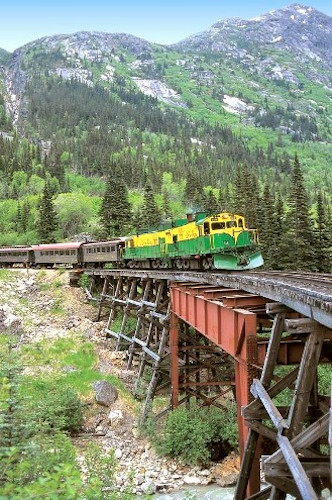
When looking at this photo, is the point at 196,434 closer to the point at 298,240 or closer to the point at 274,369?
the point at 274,369

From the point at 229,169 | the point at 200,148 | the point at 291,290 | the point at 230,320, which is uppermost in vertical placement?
the point at 200,148

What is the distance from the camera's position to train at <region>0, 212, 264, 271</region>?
23.5 metres

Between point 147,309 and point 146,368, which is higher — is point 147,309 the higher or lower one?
the higher one

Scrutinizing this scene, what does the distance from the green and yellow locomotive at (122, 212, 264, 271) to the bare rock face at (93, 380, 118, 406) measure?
7.33 meters

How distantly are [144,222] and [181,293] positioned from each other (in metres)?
46.5

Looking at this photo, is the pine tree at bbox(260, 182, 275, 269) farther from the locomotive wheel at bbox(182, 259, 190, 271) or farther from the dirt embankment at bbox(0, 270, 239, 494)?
the dirt embankment at bbox(0, 270, 239, 494)

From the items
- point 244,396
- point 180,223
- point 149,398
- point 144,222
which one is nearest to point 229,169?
point 144,222

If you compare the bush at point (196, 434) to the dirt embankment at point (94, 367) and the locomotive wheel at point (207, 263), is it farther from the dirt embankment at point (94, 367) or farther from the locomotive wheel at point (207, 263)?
the locomotive wheel at point (207, 263)

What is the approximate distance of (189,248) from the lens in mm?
25312

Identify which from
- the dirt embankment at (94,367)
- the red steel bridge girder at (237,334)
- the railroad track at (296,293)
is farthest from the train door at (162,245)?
the red steel bridge girder at (237,334)

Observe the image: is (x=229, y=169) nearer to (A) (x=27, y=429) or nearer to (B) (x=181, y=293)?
(B) (x=181, y=293)

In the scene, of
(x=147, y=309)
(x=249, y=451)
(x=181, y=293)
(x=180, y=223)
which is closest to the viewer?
(x=249, y=451)

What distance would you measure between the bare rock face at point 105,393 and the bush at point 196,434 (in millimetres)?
4168

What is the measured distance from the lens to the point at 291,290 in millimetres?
7641
